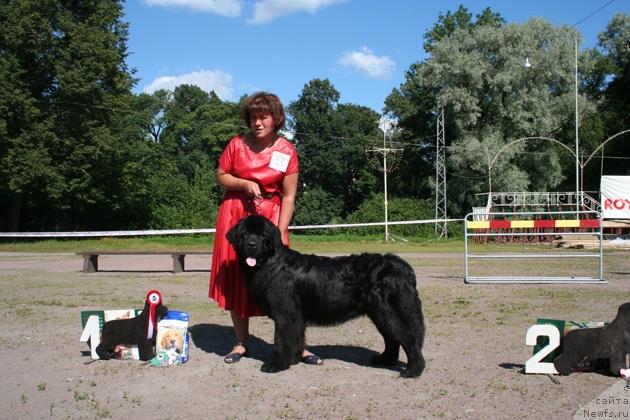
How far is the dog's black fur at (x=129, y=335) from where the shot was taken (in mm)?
5102

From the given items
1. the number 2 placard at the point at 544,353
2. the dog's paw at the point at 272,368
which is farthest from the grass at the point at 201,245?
the number 2 placard at the point at 544,353

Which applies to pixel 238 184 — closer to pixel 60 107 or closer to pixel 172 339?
pixel 172 339

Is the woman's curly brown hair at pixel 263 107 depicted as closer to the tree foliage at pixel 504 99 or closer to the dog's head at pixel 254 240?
the dog's head at pixel 254 240

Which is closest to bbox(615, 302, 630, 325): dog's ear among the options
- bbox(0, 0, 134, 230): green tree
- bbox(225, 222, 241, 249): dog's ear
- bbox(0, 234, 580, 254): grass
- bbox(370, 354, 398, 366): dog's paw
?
bbox(370, 354, 398, 366): dog's paw

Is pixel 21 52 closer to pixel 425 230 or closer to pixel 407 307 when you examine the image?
pixel 425 230

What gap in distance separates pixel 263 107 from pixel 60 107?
108ft

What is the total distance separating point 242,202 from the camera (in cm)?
529

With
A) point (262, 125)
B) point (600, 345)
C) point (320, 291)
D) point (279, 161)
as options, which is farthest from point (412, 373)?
point (262, 125)

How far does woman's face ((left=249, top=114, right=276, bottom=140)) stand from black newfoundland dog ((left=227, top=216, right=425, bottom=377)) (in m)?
0.86

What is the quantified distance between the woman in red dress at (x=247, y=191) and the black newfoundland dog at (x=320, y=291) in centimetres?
46

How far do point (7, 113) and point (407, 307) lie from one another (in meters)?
32.4

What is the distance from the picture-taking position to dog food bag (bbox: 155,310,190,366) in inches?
199

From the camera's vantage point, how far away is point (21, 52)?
107ft

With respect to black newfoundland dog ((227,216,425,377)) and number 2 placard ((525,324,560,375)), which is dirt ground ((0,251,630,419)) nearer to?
number 2 placard ((525,324,560,375))
